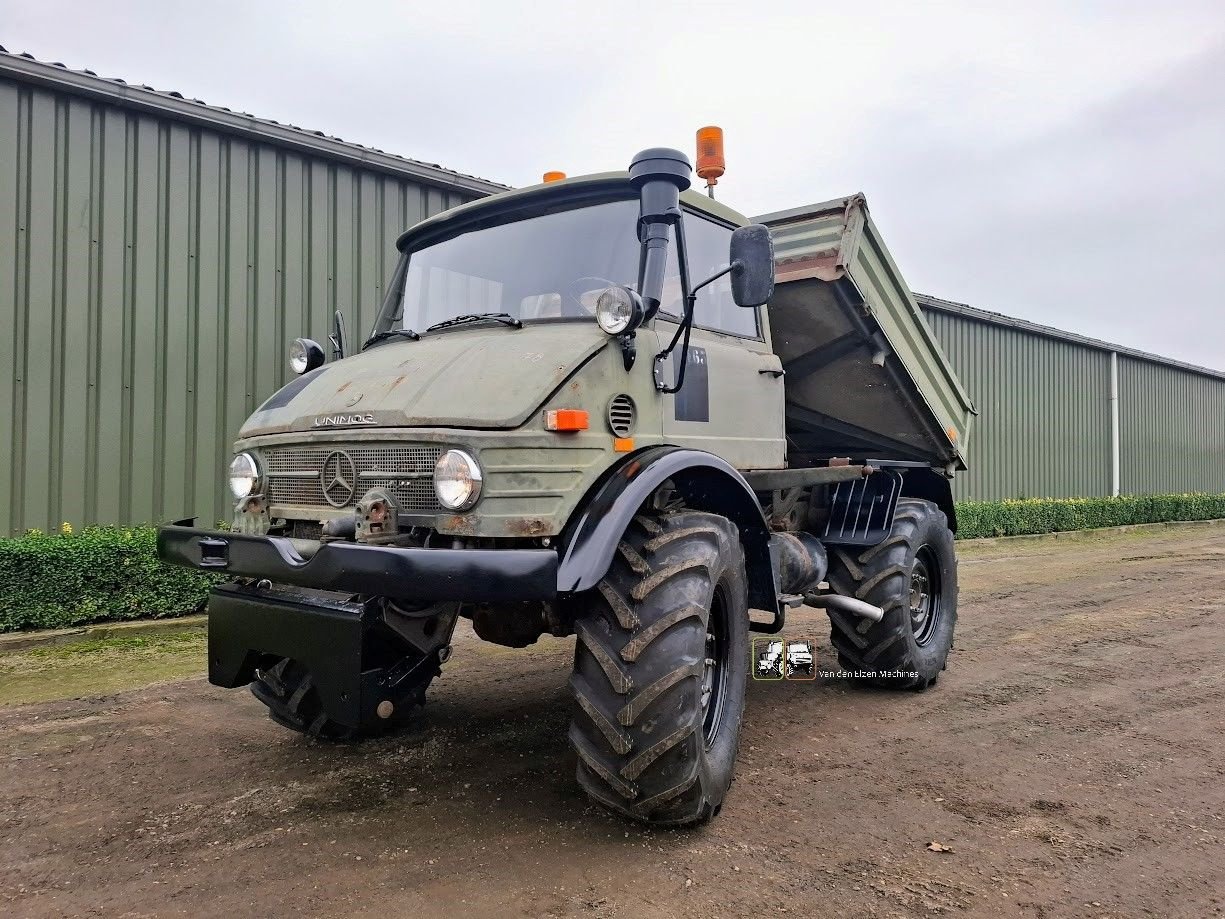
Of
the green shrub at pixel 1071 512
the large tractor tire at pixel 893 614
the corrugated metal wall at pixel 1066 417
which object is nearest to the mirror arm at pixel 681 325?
the large tractor tire at pixel 893 614

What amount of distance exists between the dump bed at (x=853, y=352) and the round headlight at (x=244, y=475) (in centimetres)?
289

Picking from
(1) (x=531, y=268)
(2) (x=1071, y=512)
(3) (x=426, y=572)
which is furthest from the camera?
(2) (x=1071, y=512)

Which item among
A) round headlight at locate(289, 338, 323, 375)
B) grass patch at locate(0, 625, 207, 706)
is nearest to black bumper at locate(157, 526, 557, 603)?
round headlight at locate(289, 338, 323, 375)

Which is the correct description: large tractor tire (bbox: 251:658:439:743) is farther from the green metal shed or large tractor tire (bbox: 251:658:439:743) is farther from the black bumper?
the green metal shed

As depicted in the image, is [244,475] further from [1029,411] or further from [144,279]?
[1029,411]

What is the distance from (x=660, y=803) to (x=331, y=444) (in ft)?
5.98

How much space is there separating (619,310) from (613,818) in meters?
1.99

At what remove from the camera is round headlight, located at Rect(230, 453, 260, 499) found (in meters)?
3.64

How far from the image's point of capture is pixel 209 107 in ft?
25.5

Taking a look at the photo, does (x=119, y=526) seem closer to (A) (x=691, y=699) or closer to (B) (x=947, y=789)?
(A) (x=691, y=699)

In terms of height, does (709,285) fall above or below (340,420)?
above

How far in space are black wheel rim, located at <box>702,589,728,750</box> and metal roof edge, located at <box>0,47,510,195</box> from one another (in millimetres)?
6842

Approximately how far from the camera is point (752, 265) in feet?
11.3

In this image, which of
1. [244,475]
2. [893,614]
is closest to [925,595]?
[893,614]
